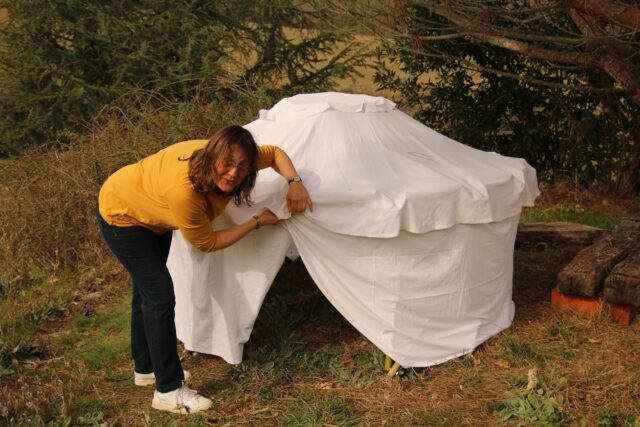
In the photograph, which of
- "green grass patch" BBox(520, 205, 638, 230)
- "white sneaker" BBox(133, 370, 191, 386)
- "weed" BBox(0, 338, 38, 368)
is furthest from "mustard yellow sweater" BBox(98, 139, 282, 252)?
"green grass patch" BBox(520, 205, 638, 230)

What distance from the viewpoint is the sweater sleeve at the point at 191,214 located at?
3.00m

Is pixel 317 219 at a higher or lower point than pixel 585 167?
higher

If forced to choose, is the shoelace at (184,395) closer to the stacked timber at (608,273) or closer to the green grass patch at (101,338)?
the green grass patch at (101,338)

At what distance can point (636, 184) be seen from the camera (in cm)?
718

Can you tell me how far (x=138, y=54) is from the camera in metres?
7.94

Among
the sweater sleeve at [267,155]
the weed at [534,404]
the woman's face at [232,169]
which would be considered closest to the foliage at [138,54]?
the sweater sleeve at [267,155]

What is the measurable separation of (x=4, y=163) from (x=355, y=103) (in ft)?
14.0

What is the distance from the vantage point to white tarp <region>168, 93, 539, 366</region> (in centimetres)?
354

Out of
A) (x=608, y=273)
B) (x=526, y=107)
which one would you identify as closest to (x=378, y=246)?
(x=608, y=273)

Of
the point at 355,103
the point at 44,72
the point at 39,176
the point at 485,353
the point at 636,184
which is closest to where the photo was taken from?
the point at 485,353

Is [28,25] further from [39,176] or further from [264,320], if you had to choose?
[264,320]

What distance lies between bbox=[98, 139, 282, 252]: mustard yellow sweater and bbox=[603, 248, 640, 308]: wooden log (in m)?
2.37

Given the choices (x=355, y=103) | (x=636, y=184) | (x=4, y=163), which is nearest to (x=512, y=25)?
(x=636, y=184)

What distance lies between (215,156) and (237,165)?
105 millimetres
